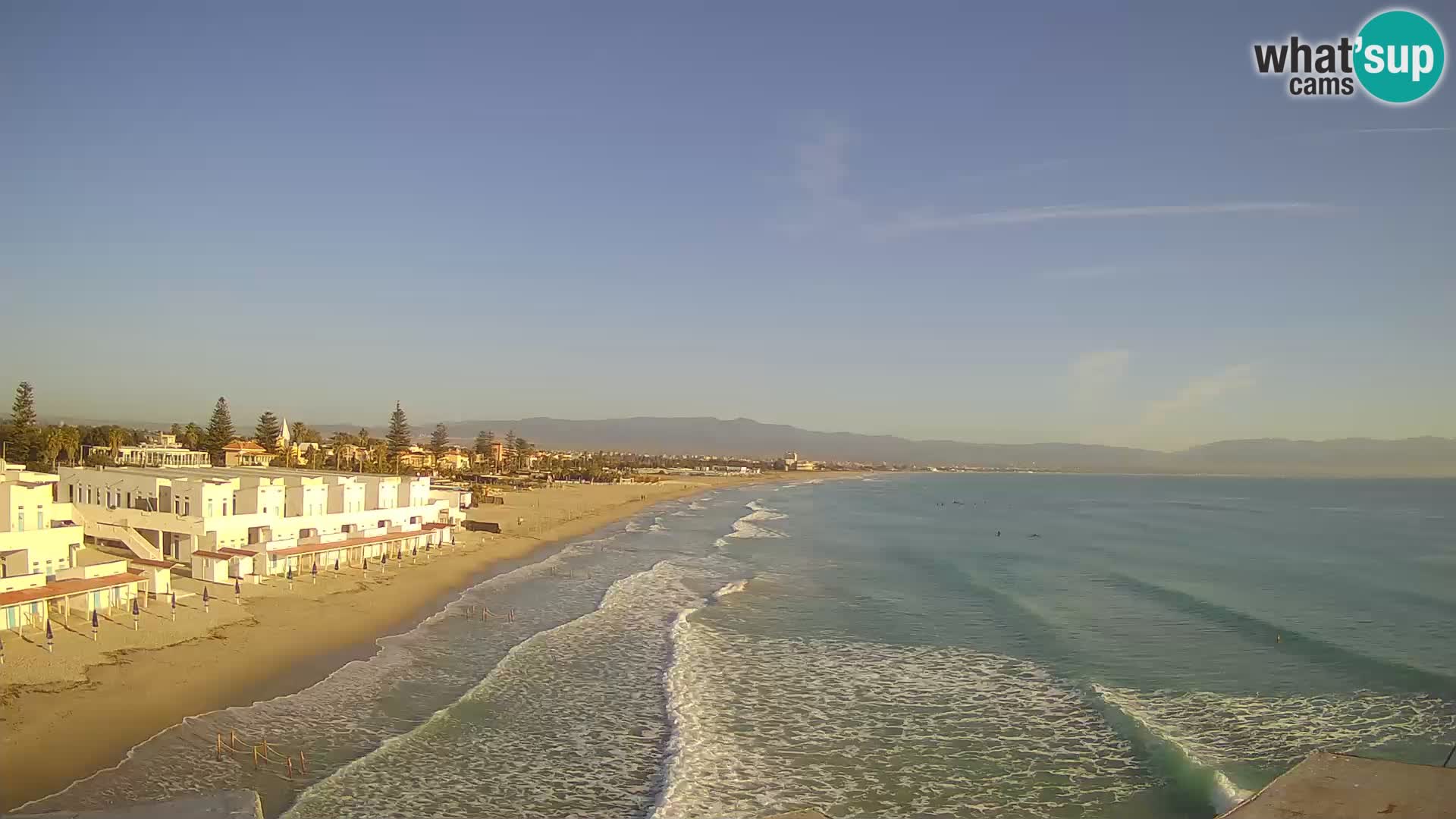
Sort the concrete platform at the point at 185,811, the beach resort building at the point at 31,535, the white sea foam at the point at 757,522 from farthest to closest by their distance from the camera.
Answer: the white sea foam at the point at 757,522 < the beach resort building at the point at 31,535 < the concrete platform at the point at 185,811

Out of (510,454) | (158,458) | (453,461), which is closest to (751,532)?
(158,458)

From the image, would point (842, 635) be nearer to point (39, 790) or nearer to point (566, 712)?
point (566, 712)

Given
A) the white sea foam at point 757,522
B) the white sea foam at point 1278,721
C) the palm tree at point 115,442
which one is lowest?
the white sea foam at point 757,522

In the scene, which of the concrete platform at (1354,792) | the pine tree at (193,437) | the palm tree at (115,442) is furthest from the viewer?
the pine tree at (193,437)

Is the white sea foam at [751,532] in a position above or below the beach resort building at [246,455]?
below

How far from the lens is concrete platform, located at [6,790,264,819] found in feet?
31.6

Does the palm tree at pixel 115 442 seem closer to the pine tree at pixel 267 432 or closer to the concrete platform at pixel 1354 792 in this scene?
the pine tree at pixel 267 432

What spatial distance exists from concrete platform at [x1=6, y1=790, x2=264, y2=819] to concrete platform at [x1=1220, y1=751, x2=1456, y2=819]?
35.1ft

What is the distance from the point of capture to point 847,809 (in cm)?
1361

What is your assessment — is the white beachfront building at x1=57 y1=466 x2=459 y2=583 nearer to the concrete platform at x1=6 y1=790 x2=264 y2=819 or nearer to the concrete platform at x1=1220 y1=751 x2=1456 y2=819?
the concrete platform at x1=6 y1=790 x2=264 y2=819

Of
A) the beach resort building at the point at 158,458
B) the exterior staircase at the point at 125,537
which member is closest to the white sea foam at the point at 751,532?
the exterior staircase at the point at 125,537

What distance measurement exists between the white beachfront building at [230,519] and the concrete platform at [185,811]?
20.5 metres

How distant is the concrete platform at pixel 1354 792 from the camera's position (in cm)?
823

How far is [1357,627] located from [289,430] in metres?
105
